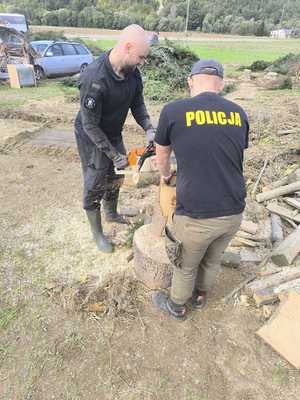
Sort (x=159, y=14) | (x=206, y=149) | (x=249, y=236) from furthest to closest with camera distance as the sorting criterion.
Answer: (x=159, y=14)
(x=249, y=236)
(x=206, y=149)

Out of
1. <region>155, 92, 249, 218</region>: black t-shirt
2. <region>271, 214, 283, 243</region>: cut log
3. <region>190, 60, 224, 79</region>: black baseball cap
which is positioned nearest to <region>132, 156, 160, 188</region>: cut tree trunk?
<region>155, 92, 249, 218</region>: black t-shirt

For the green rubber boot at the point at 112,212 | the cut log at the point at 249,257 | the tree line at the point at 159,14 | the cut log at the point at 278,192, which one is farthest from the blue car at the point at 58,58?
the tree line at the point at 159,14

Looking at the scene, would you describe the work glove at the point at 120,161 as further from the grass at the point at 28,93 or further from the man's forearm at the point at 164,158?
the grass at the point at 28,93

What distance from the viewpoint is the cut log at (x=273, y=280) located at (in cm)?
309

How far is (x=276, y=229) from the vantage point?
3.96 metres

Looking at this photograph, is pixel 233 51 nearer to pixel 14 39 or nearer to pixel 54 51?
pixel 54 51

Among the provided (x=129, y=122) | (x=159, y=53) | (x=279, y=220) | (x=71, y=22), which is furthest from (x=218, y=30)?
(x=279, y=220)

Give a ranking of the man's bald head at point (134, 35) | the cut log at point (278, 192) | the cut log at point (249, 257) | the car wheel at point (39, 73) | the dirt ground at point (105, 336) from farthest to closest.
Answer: the car wheel at point (39, 73)
the cut log at point (278, 192)
the cut log at point (249, 257)
the man's bald head at point (134, 35)
the dirt ground at point (105, 336)

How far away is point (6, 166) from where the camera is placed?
5.81 metres

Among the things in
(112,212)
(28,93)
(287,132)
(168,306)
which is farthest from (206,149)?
(28,93)

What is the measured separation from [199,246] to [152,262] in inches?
29.3

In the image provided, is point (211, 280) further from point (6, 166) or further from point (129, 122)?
point (129, 122)

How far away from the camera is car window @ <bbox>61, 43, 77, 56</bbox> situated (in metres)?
14.1

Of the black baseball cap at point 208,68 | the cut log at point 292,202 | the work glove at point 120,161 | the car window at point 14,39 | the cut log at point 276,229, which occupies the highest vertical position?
the black baseball cap at point 208,68
